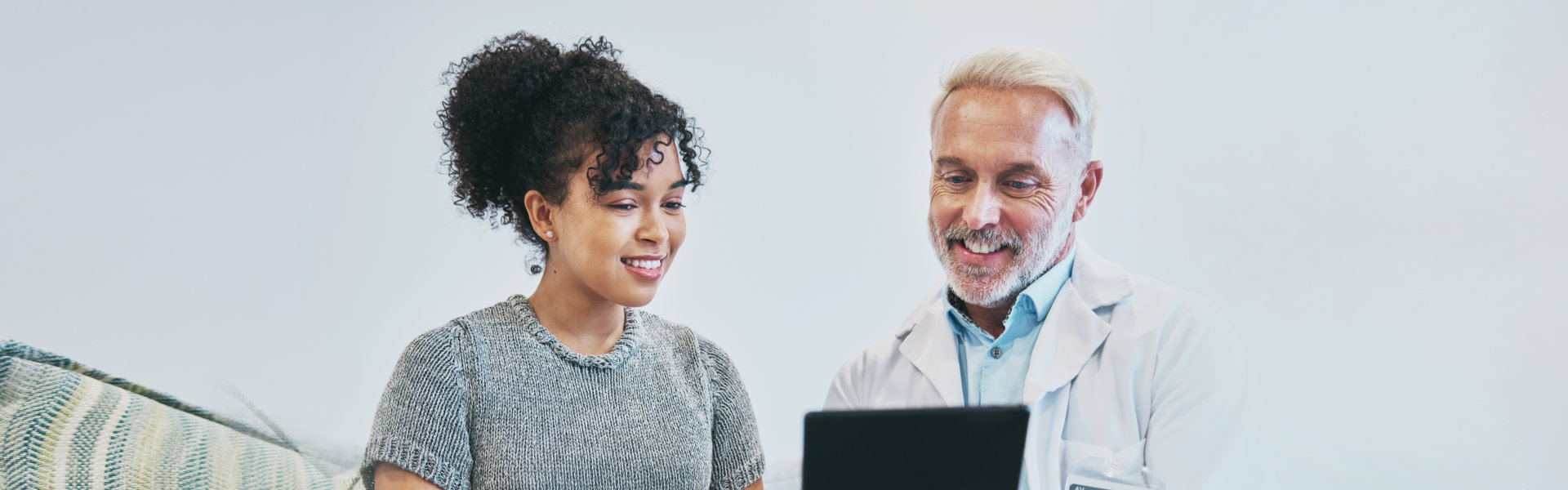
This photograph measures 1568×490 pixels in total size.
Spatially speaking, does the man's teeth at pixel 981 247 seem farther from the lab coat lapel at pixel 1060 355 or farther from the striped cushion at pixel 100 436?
the striped cushion at pixel 100 436

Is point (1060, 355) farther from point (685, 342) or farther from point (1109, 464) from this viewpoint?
point (685, 342)

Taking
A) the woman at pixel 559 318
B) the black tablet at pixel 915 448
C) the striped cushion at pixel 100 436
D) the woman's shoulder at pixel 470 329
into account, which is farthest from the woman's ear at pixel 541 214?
the striped cushion at pixel 100 436

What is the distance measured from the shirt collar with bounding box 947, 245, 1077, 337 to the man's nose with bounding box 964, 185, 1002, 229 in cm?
17

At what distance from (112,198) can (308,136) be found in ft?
1.24

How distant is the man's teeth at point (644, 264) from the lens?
1.38m

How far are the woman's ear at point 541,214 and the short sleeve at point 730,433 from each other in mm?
293

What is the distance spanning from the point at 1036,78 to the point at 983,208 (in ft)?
0.74

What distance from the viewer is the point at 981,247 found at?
171 cm

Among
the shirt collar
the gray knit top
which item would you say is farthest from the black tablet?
the shirt collar

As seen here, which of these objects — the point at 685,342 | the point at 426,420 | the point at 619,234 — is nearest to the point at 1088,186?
the point at 685,342

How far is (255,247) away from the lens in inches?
83.2

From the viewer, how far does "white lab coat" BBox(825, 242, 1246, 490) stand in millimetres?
1659

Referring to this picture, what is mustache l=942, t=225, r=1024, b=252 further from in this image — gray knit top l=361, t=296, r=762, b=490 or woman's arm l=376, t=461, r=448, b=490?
woman's arm l=376, t=461, r=448, b=490

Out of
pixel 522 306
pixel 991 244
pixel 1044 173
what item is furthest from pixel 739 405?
pixel 1044 173
